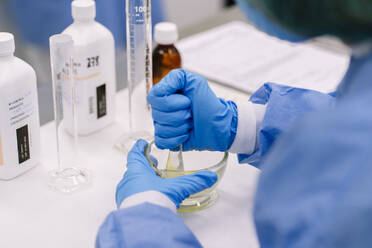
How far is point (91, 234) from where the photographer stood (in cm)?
83

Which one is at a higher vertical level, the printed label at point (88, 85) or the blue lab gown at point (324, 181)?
the blue lab gown at point (324, 181)

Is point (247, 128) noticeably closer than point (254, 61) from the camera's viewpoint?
Yes

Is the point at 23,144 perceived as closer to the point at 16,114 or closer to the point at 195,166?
the point at 16,114

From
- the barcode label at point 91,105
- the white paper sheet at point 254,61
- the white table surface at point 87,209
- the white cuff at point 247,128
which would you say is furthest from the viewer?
the white paper sheet at point 254,61

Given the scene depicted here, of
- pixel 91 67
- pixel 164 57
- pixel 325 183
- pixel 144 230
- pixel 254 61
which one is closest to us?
pixel 325 183

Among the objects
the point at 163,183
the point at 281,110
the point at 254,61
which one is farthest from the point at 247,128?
the point at 254,61

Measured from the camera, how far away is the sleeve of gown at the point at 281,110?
0.90 m

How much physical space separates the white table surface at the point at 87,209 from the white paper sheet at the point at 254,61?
0.39 m

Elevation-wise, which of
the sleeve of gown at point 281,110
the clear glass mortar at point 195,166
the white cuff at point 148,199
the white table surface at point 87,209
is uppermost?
the sleeve of gown at point 281,110

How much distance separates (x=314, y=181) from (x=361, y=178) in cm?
5

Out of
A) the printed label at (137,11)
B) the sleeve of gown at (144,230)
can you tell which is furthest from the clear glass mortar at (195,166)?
the printed label at (137,11)

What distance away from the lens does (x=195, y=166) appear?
930mm

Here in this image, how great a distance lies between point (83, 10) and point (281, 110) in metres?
0.41

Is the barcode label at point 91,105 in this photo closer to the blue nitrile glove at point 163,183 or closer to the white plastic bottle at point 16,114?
the white plastic bottle at point 16,114
